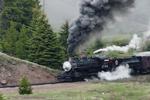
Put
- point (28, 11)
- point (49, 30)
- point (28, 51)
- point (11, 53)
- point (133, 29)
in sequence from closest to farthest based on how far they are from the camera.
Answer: point (49, 30) → point (28, 51) → point (11, 53) → point (28, 11) → point (133, 29)

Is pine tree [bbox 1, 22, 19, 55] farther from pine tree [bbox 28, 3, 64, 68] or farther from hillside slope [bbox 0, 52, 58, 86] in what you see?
hillside slope [bbox 0, 52, 58, 86]

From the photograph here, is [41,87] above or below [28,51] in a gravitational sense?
below

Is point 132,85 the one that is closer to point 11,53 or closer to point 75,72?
point 75,72

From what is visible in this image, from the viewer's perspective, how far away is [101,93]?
134 ft

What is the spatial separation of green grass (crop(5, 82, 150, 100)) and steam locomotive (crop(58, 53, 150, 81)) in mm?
6232

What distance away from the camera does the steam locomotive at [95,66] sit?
51344 mm

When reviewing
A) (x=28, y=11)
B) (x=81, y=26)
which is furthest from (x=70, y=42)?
(x=28, y=11)

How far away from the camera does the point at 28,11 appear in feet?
292

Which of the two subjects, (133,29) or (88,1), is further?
(133,29)

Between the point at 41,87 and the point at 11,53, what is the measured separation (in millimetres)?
27422

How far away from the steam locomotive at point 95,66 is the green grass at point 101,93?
6.23m

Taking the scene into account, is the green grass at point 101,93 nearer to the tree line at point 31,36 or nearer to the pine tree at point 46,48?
the pine tree at point 46,48

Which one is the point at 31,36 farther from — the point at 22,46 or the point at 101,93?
the point at 101,93

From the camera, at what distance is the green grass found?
38.4m
